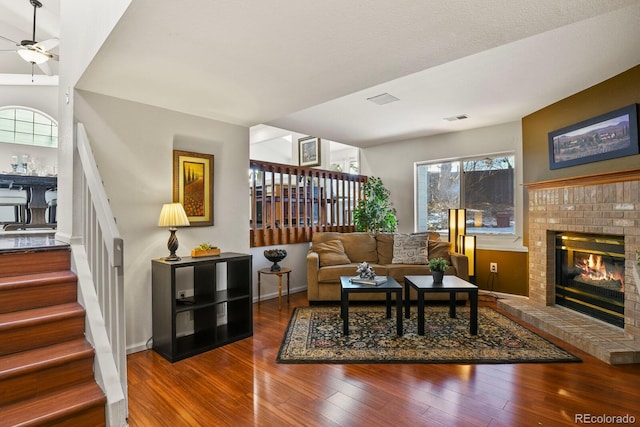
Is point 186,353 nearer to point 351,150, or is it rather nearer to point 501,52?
point 501,52

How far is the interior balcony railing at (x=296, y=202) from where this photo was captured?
457 centimetres

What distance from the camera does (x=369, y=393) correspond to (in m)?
2.16

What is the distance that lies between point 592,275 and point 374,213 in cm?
299

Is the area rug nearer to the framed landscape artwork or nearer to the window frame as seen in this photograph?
the window frame

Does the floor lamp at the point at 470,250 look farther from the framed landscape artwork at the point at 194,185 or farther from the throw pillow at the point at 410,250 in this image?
the framed landscape artwork at the point at 194,185

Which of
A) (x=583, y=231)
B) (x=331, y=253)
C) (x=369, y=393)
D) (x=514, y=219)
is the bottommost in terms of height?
(x=369, y=393)

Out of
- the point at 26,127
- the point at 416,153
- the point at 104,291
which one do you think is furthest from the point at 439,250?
the point at 26,127

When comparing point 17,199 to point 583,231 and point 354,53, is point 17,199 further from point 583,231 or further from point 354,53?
point 583,231

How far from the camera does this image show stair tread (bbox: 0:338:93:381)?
160cm

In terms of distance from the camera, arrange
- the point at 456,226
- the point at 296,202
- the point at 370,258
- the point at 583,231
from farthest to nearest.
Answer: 1. the point at 296,202
2. the point at 370,258
3. the point at 456,226
4. the point at 583,231

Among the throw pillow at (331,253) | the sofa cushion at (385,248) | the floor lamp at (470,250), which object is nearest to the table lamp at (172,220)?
the throw pillow at (331,253)

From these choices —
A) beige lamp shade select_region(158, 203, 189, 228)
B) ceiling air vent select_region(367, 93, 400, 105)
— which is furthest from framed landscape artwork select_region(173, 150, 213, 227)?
ceiling air vent select_region(367, 93, 400, 105)

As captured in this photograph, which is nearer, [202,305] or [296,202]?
[202,305]

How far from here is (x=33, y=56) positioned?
369 centimetres
